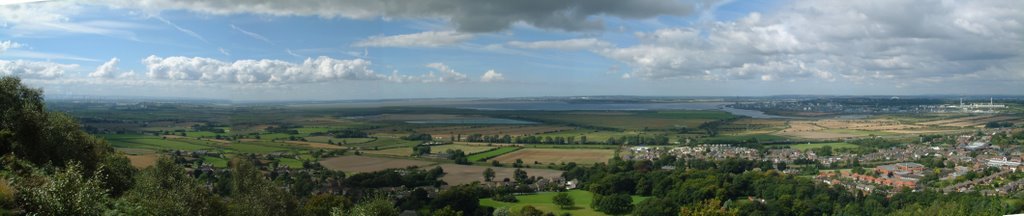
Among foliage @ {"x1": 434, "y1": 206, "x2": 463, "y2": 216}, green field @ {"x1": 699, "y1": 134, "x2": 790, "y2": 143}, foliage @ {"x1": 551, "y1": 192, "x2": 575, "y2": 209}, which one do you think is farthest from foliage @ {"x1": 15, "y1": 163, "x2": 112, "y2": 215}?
green field @ {"x1": 699, "y1": 134, "x2": 790, "y2": 143}

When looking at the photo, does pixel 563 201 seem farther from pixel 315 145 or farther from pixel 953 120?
pixel 953 120

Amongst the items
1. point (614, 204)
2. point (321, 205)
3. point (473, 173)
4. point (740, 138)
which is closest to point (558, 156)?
point (473, 173)

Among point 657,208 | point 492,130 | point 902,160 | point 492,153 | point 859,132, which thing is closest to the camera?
point 657,208

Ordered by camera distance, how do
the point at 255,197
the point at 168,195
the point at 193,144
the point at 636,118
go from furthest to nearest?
the point at 636,118 → the point at 193,144 → the point at 255,197 → the point at 168,195


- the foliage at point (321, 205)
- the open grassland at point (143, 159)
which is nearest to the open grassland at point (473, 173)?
the foliage at point (321, 205)

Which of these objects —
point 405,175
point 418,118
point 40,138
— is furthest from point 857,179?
point 40,138

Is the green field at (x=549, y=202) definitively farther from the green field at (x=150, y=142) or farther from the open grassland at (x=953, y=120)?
the open grassland at (x=953, y=120)
